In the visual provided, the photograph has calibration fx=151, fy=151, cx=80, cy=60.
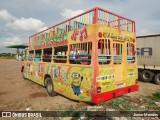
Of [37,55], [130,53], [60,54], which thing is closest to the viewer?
[130,53]

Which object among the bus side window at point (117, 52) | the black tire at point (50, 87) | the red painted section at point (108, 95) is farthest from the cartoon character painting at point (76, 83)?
the black tire at point (50, 87)

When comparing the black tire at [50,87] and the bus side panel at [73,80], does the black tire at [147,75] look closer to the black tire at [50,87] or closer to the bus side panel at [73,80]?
the black tire at [50,87]

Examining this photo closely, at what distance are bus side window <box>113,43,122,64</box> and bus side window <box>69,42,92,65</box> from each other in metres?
1.09

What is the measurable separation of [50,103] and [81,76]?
2081 millimetres

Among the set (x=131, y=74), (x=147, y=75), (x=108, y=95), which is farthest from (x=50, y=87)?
(x=147, y=75)

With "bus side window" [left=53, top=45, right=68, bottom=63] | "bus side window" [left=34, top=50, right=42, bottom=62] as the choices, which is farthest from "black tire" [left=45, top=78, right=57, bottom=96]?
"bus side window" [left=34, top=50, right=42, bottom=62]

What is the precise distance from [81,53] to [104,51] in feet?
2.57

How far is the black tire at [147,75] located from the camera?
10.8m

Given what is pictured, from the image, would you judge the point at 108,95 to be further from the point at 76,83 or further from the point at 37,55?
the point at 37,55

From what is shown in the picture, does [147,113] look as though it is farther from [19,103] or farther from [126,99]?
[19,103]

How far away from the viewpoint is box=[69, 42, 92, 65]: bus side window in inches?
192

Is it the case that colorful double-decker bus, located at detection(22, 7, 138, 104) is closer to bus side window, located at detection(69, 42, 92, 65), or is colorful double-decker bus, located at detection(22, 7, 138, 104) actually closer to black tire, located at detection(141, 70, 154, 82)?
bus side window, located at detection(69, 42, 92, 65)

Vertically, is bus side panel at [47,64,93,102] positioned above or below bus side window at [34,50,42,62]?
below

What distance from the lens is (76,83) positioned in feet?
17.0
